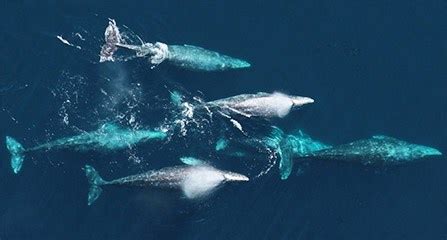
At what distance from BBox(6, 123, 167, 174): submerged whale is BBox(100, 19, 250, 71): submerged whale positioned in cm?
376

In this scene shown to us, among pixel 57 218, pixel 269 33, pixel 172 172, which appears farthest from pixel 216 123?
pixel 57 218

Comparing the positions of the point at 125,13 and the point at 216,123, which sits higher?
the point at 125,13

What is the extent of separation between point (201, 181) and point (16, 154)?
898 centimetres

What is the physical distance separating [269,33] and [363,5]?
17.1ft

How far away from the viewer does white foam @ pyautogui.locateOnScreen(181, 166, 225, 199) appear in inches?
1217

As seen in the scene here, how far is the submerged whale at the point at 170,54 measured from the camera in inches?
1282

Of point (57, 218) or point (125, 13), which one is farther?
point (125, 13)

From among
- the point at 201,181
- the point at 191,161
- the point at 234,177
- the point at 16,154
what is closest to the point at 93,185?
the point at 16,154

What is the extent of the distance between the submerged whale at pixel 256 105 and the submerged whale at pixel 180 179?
10.2 ft

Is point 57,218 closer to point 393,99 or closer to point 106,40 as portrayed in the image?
point 106,40

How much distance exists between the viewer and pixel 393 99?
33312 mm

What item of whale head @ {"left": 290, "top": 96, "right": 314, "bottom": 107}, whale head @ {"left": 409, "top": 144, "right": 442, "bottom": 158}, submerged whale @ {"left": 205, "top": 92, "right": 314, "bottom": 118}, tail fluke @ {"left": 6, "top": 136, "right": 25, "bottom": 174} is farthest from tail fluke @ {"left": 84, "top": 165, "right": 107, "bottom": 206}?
whale head @ {"left": 409, "top": 144, "right": 442, "bottom": 158}

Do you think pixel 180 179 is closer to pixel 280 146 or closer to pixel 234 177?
pixel 234 177

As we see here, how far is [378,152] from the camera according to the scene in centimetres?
3161
